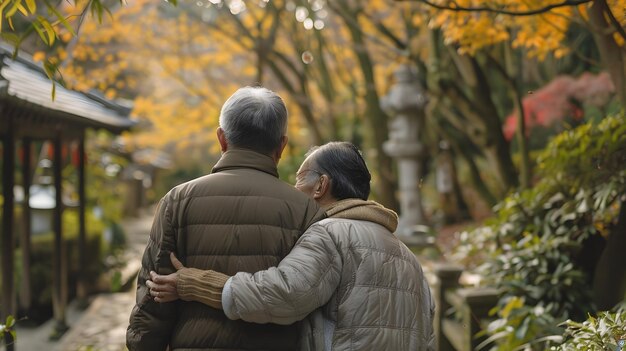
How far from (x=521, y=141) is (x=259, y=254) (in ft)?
17.9

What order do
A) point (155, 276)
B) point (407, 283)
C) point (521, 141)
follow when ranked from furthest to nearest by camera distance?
point (521, 141), point (407, 283), point (155, 276)

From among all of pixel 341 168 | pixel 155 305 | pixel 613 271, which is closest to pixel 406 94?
pixel 613 271

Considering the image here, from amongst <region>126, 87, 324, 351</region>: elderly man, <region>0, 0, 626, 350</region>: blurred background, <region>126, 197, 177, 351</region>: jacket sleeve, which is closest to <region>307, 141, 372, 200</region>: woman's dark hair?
<region>126, 87, 324, 351</region>: elderly man

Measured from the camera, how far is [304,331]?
2.43 metres

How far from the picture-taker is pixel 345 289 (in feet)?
7.80

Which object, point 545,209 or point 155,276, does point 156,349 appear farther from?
point 545,209

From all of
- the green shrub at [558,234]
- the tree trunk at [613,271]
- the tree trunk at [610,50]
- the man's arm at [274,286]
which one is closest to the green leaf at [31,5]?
the man's arm at [274,286]

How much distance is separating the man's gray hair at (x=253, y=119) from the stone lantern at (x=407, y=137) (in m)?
9.32

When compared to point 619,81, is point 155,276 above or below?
below

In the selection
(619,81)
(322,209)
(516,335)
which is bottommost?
(516,335)

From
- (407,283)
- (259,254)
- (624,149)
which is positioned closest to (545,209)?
(624,149)

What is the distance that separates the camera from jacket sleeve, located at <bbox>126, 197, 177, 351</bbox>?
237 centimetres

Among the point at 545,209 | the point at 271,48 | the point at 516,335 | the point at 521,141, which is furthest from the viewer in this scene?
the point at 271,48

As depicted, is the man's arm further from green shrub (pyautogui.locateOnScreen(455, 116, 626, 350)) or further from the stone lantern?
the stone lantern
